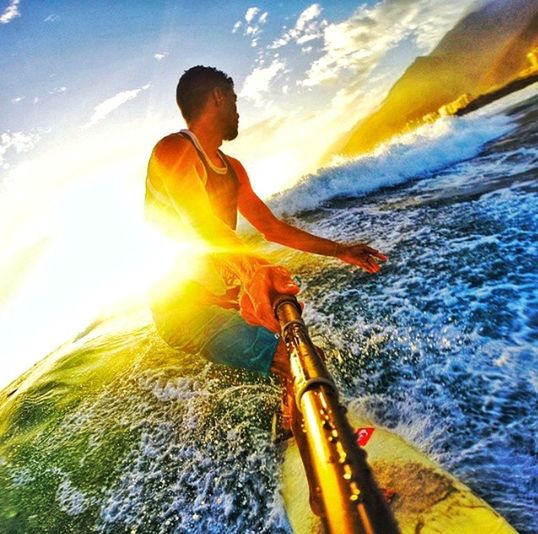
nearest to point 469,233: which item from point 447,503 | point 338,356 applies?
point 338,356

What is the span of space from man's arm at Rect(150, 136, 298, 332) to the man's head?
1.78 feet

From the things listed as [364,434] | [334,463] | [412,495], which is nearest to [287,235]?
[364,434]

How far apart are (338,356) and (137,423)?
270 centimetres

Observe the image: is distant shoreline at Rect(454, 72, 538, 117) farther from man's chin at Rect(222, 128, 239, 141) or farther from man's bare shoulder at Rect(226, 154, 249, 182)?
man's chin at Rect(222, 128, 239, 141)

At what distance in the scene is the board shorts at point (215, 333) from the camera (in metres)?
2.77

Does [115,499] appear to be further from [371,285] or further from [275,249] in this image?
[275,249]

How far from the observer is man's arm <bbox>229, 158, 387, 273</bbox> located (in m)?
2.98

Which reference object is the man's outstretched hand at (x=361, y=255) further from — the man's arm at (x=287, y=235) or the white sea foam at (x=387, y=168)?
the white sea foam at (x=387, y=168)

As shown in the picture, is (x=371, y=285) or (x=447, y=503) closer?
(x=447, y=503)

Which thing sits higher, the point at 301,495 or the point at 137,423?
the point at 137,423

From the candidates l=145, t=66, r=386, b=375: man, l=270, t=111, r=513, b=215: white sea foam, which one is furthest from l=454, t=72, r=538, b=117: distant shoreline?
l=145, t=66, r=386, b=375: man

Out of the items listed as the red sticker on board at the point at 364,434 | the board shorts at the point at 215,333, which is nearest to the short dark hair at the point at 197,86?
the board shorts at the point at 215,333

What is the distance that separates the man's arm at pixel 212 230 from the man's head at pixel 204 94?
0.54 m

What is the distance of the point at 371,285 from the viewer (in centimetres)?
558
